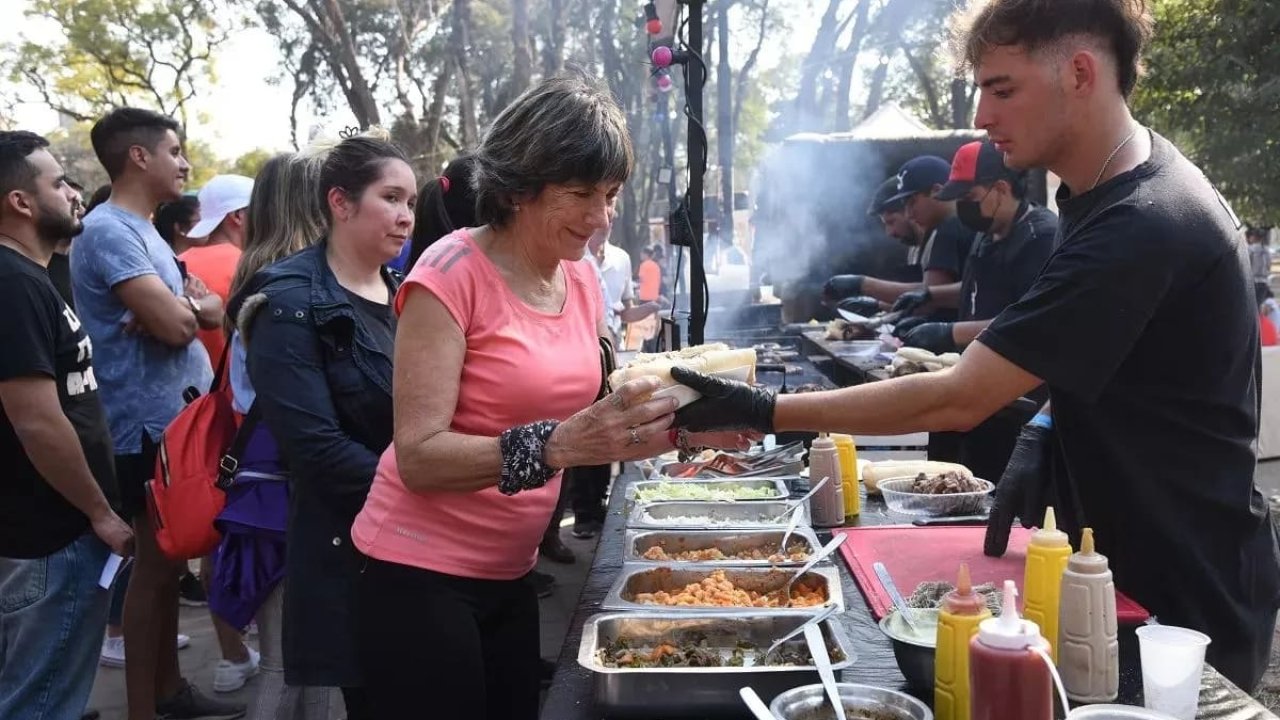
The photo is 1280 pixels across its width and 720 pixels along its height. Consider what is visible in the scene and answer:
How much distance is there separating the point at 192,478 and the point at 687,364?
5.58 feet

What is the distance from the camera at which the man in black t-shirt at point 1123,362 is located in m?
2.00

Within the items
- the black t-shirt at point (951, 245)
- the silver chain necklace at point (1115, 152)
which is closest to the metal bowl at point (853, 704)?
the silver chain necklace at point (1115, 152)

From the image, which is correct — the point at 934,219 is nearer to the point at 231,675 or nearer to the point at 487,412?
the point at 231,675

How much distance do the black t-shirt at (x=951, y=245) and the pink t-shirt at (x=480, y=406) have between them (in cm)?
530

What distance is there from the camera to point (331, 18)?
1758cm

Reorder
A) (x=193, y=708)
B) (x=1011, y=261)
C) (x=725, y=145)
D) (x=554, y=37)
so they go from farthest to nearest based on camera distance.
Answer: (x=554, y=37) → (x=725, y=145) → (x=1011, y=261) → (x=193, y=708)

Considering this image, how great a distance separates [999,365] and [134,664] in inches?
132

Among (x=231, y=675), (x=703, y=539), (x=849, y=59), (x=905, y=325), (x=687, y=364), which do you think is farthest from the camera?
(x=849, y=59)

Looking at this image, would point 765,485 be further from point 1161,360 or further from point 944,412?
point 1161,360

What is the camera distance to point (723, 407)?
7.31 ft

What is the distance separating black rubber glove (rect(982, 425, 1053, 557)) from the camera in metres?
2.41

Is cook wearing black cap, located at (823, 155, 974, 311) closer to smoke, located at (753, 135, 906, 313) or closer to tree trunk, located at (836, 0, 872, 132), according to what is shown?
smoke, located at (753, 135, 906, 313)

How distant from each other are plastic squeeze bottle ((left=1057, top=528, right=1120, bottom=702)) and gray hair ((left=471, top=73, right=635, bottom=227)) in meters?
1.20

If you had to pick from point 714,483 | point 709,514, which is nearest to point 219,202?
point 714,483
